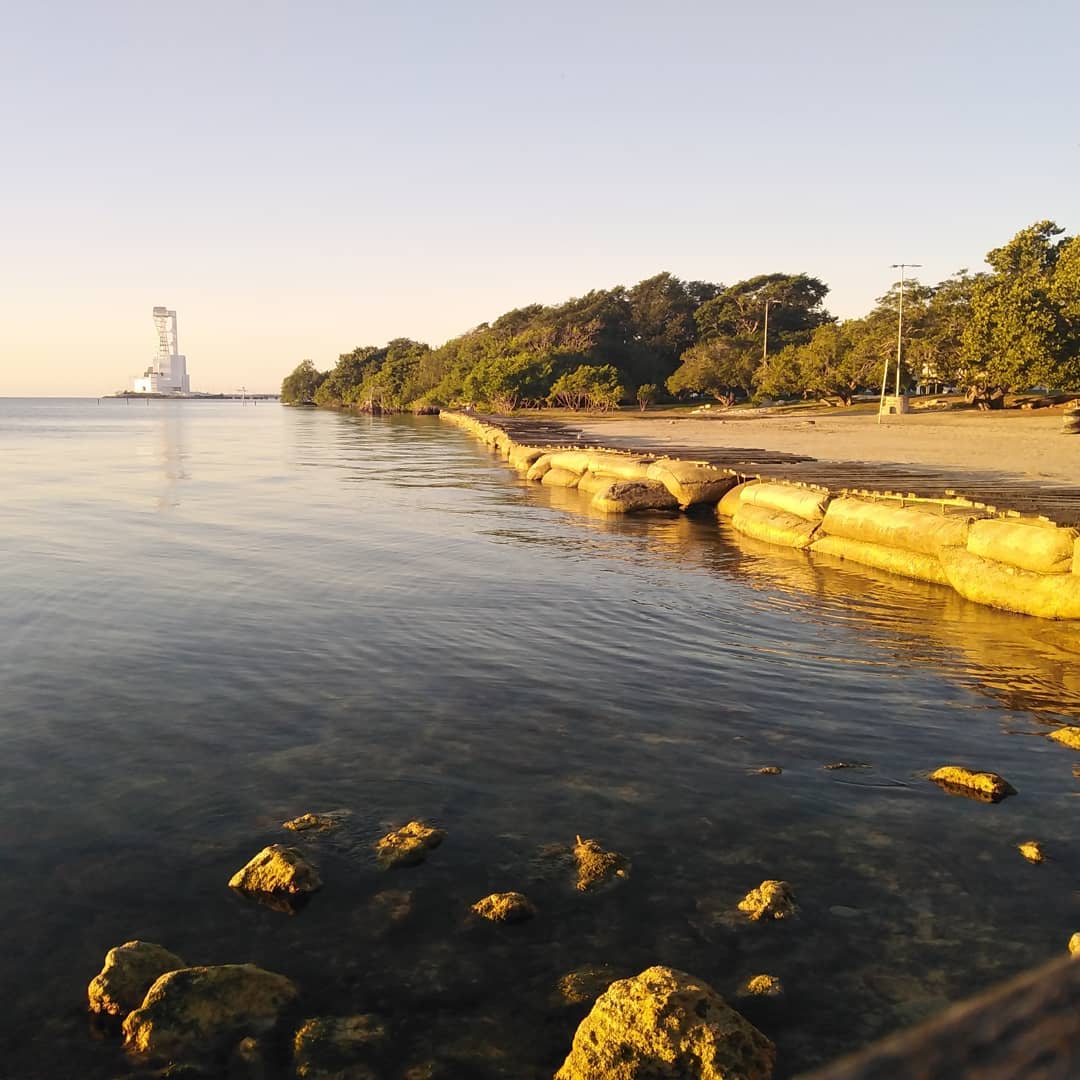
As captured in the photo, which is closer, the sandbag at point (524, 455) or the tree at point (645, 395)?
the sandbag at point (524, 455)

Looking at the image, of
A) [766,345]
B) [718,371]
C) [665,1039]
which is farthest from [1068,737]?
[766,345]

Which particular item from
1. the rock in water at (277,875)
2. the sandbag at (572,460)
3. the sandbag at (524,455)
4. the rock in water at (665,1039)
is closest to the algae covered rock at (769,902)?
the rock in water at (665,1039)

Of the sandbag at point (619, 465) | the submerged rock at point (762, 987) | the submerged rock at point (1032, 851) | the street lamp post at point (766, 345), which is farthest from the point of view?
the street lamp post at point (766, 345)

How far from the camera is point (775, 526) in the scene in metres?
18.6

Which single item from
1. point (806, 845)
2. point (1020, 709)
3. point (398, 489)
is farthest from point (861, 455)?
point (806, 845)

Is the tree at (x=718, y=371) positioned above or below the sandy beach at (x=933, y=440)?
above

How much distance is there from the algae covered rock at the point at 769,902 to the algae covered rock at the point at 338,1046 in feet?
7.34

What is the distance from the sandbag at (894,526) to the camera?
14.1 meters

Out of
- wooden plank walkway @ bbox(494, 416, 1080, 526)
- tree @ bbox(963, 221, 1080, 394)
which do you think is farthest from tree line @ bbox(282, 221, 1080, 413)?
wooden plank walkway @ bbox(494, 416, 1080, 526)

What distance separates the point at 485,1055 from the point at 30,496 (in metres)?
29.4

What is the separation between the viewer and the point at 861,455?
29875mm

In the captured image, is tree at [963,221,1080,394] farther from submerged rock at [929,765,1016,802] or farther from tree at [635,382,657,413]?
submerged rock at [929,765,1016,802]

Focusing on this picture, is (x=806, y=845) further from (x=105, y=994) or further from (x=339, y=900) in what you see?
(x=105, y=994)

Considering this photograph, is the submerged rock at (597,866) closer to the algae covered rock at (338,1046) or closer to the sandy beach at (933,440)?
the algae covered rock at (338,1046)
